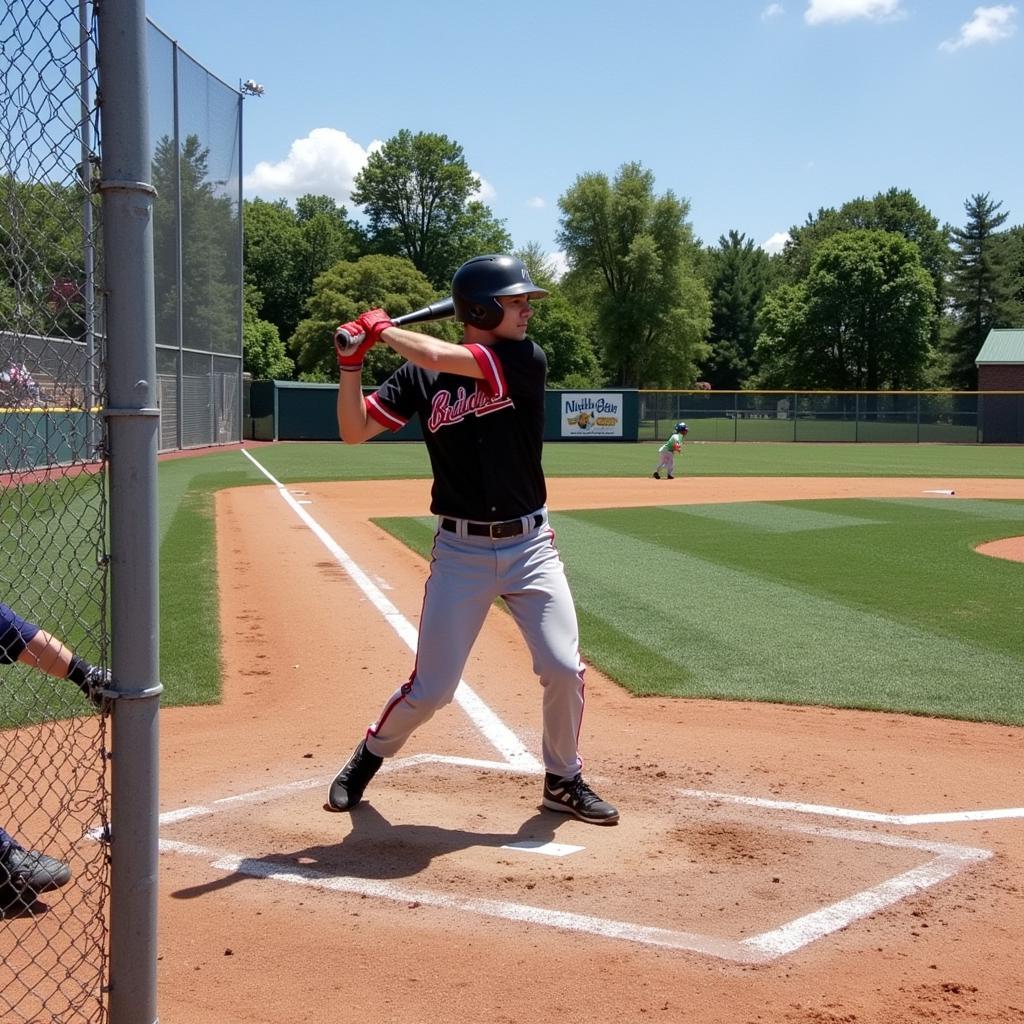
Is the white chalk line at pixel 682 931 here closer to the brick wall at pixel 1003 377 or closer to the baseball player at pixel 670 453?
the baseball player at pixel 670 453

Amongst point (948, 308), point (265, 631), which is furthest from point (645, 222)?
point (265, 631)

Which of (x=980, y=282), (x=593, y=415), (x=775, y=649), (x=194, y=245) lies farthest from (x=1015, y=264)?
(x=775, y=649)

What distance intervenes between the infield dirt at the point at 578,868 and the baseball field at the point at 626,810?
0.04 feet

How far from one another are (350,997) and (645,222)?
70214 millimetres

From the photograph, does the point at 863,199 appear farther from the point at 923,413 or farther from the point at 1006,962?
the point at 1006,962

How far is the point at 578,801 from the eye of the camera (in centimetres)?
474

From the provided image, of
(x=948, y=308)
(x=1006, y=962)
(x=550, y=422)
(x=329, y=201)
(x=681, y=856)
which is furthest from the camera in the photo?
(x=329, y=201)

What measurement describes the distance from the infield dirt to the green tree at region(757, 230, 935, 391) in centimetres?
7478

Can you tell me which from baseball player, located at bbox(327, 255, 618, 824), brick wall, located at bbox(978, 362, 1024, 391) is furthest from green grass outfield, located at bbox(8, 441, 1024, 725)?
brick wall, located at bbox(978, 362, 1024, 391)

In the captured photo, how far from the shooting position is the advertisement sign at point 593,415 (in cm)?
5072

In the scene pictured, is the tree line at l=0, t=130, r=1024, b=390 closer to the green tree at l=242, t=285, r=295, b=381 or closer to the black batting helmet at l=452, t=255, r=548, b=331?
the green tree at l=242, t=285, r=295, b=381

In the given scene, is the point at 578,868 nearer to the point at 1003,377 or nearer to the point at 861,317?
the point at 1003,377

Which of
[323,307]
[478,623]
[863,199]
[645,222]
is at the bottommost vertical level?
[478,623]

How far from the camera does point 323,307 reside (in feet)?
215
